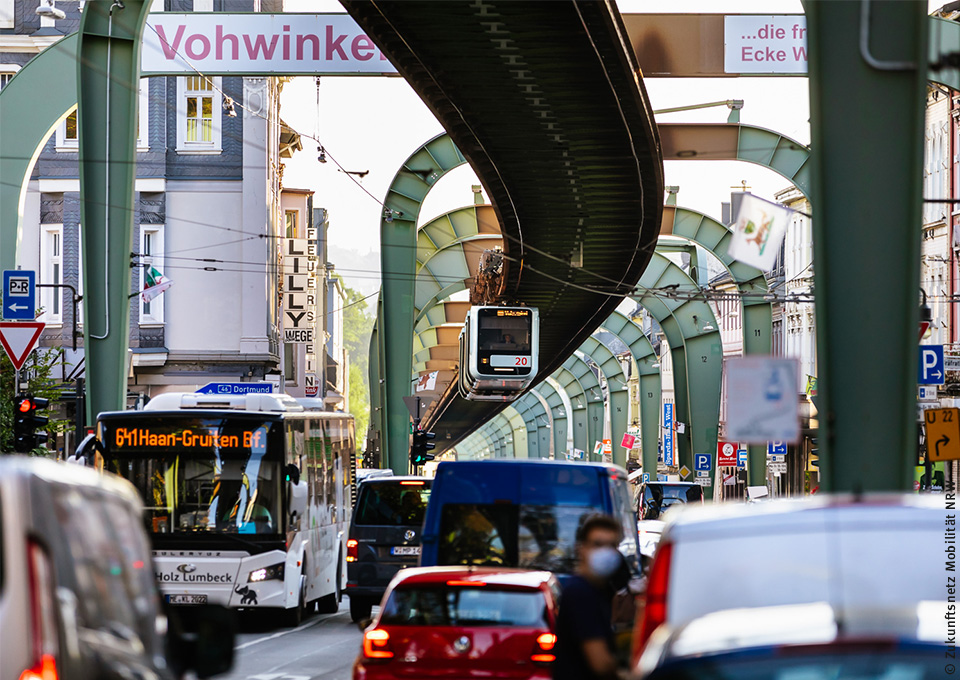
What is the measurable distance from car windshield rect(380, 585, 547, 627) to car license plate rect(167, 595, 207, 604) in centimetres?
971

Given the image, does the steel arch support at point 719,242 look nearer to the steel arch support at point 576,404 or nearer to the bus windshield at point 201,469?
the bus windshield at point 201,469

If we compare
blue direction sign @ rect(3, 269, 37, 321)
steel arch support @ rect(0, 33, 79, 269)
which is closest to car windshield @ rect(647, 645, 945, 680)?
blue direction sign @ rect(3, 269, 37, 321)

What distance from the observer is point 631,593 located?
1388 centimetres

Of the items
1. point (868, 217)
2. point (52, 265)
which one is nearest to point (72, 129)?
point (52, 265)

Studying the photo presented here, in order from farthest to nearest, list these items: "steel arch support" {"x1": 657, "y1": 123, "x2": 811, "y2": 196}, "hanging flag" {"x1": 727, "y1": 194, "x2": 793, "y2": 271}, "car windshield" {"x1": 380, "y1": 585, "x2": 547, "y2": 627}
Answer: "steel arch support" {"x1": 657, "y1": 123, "x2": 811, "y2": 196} → "hanging flag" {"x1": 727, "y1": 194, "x2": 793, "y2": 271} → "car windshield" {"x1": 380, "y1": 585, "x2": 547, "y2": 627}

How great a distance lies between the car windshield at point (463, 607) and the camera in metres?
10.7

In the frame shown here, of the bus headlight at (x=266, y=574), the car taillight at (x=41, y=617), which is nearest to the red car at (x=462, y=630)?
the car taillight at (x=41, y=617)

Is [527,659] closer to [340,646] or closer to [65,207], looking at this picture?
[340,646]

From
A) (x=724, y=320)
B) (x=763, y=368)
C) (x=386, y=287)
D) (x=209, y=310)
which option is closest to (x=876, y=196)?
(x=763, y=368)

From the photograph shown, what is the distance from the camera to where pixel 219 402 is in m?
22.5

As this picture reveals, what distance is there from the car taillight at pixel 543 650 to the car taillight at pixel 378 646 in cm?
98

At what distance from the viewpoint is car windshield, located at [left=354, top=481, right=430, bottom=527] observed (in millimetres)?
22594

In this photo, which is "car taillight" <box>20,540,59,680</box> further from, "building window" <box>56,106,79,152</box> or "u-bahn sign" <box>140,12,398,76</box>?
"building window" <box>56,106,79,152</box>

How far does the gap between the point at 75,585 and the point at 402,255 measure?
35.8 metres
